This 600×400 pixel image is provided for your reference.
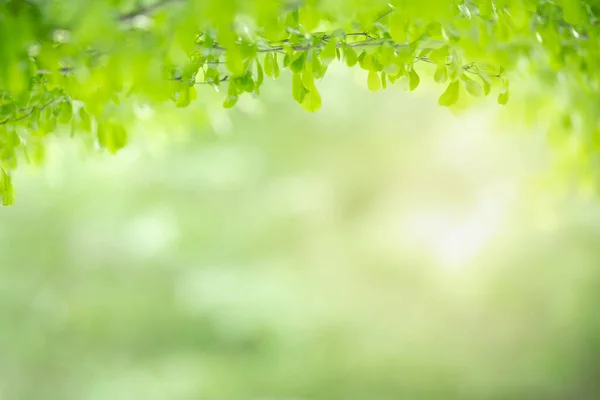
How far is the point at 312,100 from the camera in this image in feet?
4.51

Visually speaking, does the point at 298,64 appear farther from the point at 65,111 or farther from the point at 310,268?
the point at 310,268

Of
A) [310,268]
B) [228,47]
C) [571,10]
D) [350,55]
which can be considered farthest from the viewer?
[310,268]

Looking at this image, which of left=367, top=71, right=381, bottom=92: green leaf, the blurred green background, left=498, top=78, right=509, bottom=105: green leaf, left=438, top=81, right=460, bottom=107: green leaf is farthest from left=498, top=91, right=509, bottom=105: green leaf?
the blurred green background

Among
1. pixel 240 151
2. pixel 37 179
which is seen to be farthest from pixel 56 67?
pixel 240 151

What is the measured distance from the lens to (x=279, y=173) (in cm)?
548

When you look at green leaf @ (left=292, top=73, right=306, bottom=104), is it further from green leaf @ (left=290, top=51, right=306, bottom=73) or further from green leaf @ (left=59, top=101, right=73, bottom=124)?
green leaf @ (left=59, top=101, right=73, bottom=124)

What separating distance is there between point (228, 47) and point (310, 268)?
15.0 feet

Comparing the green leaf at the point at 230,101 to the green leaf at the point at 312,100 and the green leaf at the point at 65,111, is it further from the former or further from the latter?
the green leaf at the point at 65,111

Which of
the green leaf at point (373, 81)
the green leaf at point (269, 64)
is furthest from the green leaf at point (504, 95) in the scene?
the green leaf at point (269, 64)

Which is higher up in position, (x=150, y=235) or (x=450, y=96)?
(x=150, y=235)

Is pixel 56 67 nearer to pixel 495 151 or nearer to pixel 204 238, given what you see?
pixel 204 238

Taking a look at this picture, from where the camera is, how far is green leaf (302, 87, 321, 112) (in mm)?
1366

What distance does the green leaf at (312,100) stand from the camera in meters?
1.37

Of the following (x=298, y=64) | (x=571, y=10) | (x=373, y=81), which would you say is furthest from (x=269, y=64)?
(x=571, y=10)
